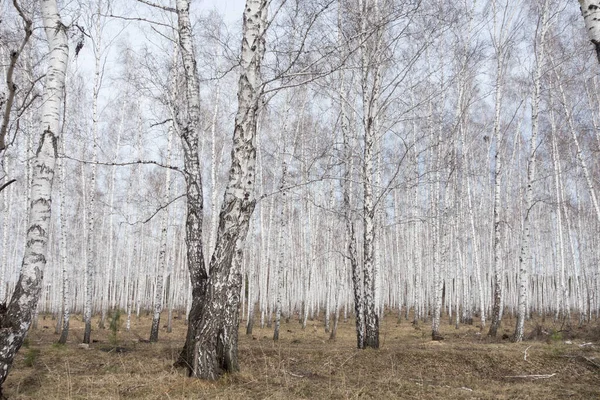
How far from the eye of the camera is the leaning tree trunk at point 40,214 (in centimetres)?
412

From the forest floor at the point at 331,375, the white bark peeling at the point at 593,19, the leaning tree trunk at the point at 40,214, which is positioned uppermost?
the white bark peeling at the point at 593,19

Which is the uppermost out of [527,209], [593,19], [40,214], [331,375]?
[593,19]

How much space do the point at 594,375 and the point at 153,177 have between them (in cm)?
2025

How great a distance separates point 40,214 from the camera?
14.5 feet

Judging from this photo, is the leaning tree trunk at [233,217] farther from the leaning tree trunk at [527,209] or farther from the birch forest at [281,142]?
the leaning tree trunk at [527,209]

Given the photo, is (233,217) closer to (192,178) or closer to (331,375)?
(192,178)

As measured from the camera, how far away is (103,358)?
25.5ft

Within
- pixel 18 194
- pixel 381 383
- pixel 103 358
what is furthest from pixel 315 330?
pixel 18 194

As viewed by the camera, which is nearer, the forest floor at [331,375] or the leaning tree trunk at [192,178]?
the forest floor at [331,375]

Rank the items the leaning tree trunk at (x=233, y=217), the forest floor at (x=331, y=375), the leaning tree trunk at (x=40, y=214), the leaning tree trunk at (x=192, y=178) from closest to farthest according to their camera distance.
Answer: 1. the leaning tree trunk at (x=40, y=214)
2. the forest floor at (x=331, y=375)
3. the leaning tree trunk at (x=233, y=217)
4. the leaning tree trunk at (x=192, y=178)

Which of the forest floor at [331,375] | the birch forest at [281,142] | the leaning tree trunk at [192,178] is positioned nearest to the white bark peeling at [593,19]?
the birch forest at [281,142]

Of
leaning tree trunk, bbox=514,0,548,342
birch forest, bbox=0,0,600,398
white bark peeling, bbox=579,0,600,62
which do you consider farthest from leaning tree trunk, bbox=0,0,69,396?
leaning tree trunk, bbox=514,0,548,342

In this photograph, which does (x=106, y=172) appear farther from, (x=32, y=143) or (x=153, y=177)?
(x=32, y=143)

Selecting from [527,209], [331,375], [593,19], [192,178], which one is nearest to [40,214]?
[192,178]
